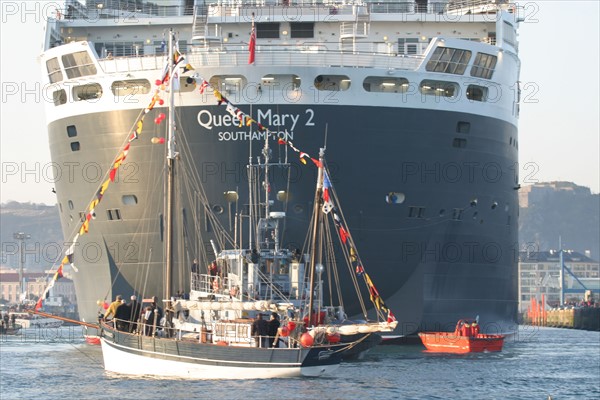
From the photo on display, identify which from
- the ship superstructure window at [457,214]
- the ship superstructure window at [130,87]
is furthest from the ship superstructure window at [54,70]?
the ship superstructure window at [457,214]

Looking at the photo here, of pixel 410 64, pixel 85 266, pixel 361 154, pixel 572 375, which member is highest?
pixel 410 64

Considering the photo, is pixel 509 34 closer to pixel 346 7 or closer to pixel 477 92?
pixel 477 92

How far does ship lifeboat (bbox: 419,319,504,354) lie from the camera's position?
168 feet

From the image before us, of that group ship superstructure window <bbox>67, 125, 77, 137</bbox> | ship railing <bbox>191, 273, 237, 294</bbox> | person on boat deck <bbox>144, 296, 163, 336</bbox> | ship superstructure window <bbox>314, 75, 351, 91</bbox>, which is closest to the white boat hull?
person on boat deck <bbox>144, 296, 163, 336</bbox>

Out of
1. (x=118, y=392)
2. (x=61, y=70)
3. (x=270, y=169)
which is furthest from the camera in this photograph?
(x=61, y=70)

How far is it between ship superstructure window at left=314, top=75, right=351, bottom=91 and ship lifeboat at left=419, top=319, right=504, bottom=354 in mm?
9382

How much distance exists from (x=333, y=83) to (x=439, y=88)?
14.3 ft

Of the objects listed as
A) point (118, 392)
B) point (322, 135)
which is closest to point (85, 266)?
point (322, 135)

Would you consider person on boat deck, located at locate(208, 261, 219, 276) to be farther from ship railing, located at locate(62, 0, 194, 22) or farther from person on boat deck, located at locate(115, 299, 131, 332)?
ship railing, located at locate(62, 0, 194, 22)

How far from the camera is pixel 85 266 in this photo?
56.0 m

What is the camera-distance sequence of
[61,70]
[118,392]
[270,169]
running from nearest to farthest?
1. [118,392]
2. [270,169]
3. [61,70]

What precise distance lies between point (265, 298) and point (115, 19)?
55.4ft

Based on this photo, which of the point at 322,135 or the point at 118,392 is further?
the point at 322,135

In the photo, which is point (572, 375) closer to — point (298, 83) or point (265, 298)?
point (265, 298)
